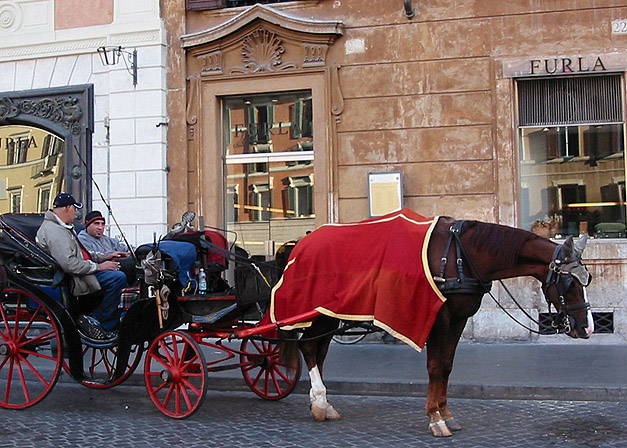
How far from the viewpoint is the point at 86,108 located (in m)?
13.2

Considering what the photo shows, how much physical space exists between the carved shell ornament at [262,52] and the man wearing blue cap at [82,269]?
5247 mm

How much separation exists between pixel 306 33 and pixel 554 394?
259 inches

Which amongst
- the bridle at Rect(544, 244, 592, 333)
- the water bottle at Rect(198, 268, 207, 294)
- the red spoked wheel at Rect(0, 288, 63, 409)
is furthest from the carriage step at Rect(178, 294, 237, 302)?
the bridle at Rect(544, 244, 592, 333)

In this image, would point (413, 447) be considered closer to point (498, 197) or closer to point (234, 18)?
point (498, 197)

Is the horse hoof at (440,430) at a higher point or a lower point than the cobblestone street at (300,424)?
higher

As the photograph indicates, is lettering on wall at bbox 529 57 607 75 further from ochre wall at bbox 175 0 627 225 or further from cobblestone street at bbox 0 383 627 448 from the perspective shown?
cobblestone street at bbox 0 383 627 448

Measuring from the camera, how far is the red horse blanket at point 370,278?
6379mm

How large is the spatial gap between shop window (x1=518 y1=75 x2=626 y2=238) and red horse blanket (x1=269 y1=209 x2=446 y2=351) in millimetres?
5667

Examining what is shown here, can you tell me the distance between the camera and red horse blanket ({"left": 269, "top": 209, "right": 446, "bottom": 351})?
20.9ft

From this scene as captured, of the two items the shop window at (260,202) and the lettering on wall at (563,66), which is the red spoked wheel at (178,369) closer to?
the shop window at (260,202)

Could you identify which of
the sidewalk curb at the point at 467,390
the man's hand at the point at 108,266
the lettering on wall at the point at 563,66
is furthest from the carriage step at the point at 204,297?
the lettering on wall at the point at 563,66

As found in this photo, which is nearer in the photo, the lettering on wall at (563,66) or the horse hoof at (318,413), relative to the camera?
the horse hoof at (318,413)

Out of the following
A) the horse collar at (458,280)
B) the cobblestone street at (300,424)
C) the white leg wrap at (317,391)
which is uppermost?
the horse collar at (458,280)

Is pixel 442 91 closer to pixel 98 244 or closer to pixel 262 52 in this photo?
pixel 262 52
